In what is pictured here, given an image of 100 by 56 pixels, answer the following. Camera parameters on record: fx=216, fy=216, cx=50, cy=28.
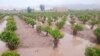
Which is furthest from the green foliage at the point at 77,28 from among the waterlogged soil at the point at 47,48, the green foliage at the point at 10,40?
the green foliage at the point at 10,40

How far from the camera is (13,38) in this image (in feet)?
90.5

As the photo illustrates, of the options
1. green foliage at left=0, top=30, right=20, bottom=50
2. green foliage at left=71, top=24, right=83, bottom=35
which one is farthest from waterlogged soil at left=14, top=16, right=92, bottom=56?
green foliage at left=71, top=24, right=83, bottom=35

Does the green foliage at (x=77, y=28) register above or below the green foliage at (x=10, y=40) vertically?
below

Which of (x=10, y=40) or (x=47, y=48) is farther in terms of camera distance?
(x=47, y=48)

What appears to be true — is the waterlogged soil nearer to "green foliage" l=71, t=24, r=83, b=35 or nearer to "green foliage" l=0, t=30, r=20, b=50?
"green foliage" l=0, t=30, r=20, b=50

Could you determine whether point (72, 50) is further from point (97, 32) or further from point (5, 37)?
point (5, 37)

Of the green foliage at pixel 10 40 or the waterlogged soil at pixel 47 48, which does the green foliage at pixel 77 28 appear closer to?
the waterlogged soil at pixel 47 48

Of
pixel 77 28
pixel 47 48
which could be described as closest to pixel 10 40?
pixel 47 48

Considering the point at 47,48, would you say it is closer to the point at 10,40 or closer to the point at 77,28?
the point at 10,40

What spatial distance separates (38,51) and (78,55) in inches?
207

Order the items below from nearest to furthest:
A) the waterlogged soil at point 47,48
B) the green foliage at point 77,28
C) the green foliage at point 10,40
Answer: the waterlogged soil at point 47,48, the green foliage at point 10,40, the green foliage at point 77,28

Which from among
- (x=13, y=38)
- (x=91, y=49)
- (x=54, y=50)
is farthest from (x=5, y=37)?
(x=91, y=49)

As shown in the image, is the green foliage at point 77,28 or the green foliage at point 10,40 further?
the green foliage at point 77,28

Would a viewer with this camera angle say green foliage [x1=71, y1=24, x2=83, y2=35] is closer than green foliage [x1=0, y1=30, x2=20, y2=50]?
No
